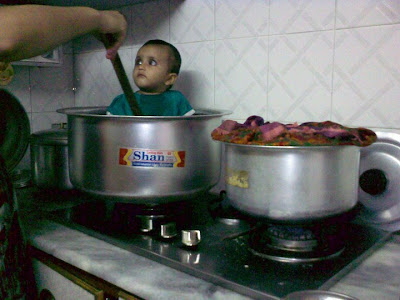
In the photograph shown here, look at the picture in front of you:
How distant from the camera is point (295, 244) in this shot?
0.62 metres

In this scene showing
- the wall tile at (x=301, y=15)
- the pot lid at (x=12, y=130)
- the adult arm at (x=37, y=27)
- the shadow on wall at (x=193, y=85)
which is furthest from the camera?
the pot lid at (x=12, y=130)

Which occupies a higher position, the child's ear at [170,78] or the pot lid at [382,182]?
the child's ear at [170,78]

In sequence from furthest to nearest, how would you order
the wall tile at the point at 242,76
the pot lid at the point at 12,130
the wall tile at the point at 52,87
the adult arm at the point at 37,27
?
the wall tile at the point at 52,87 → the pot lid at the point at 12,130 → the wall tile at the point at 242,76 → the adult arm at the point at 37,27

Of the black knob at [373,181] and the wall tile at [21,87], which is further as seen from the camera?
the wall tile at [21,87]

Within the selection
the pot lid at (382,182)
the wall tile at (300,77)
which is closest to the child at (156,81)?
the wall tile at (300,77)

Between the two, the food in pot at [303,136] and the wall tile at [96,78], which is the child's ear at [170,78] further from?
the food in pot at [303,136]

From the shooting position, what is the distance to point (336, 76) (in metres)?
0.84

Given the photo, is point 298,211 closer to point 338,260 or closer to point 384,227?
point 338,260

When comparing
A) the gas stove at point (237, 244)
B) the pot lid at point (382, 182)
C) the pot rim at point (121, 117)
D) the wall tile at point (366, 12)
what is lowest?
the gas stove at point (237, 244)

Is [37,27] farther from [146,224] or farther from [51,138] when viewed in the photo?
[51,138]

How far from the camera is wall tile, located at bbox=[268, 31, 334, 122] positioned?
0.85m

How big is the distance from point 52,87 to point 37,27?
98 centimetres

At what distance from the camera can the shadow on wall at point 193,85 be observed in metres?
1.07

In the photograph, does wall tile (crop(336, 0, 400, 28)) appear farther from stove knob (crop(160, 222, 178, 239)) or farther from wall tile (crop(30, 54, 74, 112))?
wall tile (crop(30, 54, 74, 112))
